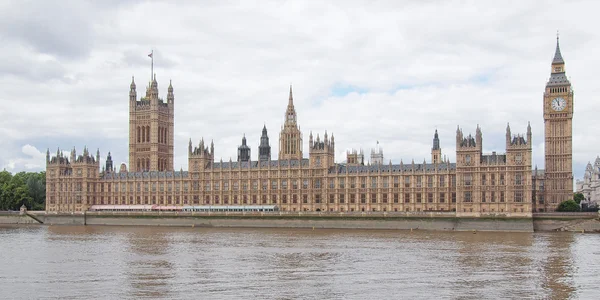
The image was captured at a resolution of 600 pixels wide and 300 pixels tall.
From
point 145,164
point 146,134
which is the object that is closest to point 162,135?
point 146,134

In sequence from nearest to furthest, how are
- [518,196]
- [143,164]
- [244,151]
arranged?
[518,196]
[244,151]
[143,164]

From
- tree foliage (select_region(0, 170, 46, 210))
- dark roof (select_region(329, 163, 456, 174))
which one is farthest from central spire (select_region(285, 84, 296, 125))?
tree foliage (select_region(0, 170, 46, 210))

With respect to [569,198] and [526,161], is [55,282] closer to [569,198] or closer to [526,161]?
[526,161]

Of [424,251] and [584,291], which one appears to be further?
[424,251]

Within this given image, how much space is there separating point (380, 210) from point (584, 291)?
253 feet

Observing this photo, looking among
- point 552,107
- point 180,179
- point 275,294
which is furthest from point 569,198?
point 275,294

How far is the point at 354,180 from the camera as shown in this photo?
126 metres

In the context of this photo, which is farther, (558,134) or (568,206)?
(558,134)

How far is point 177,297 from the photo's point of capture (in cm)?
4259

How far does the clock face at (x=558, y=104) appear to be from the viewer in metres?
125

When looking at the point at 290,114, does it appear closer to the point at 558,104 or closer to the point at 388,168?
the point at 388,168

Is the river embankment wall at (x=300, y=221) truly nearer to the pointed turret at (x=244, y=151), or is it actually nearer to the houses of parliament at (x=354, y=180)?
the houses of parliament at (x=354, y=180)

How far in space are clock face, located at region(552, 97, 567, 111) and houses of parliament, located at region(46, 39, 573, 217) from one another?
165 millimetres

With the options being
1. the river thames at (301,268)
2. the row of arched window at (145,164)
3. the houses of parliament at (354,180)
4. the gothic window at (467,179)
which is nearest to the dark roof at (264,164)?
the houses of parliament at (354,180)
